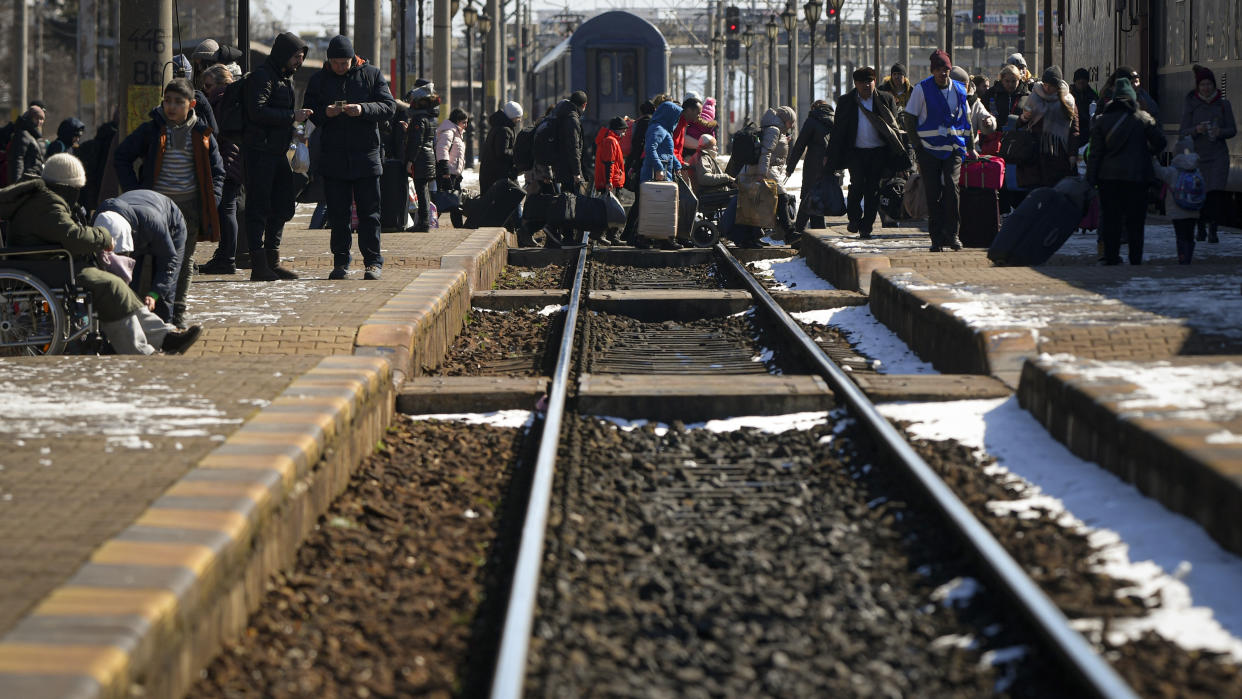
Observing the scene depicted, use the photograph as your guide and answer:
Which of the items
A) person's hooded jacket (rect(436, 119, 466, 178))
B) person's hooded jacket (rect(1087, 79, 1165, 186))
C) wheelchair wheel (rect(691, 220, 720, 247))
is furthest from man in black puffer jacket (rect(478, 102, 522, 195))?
person's hooded jacket (rect(1087, 79, 1165, 186))

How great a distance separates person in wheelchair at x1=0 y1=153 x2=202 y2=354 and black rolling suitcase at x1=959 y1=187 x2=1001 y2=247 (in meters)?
7.79

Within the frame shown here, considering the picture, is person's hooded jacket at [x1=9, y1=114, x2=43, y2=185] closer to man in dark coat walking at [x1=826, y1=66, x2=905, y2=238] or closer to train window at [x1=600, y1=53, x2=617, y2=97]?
man in dark coat walking at [x1=826, y1=66, x2=905, y2=238]

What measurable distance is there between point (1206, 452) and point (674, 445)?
7.41 ft

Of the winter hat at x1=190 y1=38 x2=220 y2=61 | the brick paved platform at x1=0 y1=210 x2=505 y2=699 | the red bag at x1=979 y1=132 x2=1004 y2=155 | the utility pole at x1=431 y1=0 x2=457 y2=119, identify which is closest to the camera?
the brick paved platform at x1=0 y1=210 x2=505 y2=699

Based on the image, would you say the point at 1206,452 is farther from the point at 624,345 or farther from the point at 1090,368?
the point at 624,345

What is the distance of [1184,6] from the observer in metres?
17.7

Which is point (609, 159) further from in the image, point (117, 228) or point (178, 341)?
point (178, 341)

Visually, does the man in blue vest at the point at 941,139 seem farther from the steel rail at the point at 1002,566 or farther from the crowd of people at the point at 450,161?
the steel rail at the point at 1002,566

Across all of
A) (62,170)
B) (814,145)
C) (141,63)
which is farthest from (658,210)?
(62,170)

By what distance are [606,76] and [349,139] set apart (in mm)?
20399

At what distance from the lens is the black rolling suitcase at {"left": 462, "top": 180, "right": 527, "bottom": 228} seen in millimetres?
18172

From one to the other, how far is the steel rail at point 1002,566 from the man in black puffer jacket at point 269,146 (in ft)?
16.2

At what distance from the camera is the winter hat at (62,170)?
8102mm

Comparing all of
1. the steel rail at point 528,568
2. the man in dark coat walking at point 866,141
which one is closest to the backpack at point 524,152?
the man in dark coat walking at point 866,141
